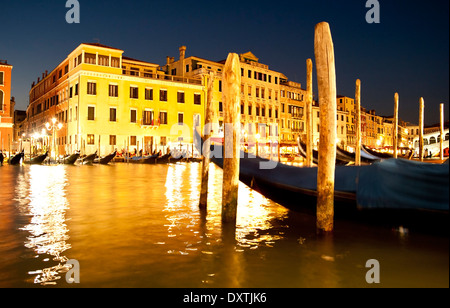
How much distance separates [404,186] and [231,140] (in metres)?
2.52

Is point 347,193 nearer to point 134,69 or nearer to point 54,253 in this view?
point 54,253

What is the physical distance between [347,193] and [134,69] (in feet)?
99.8

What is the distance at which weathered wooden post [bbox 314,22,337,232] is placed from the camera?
15.8 feet

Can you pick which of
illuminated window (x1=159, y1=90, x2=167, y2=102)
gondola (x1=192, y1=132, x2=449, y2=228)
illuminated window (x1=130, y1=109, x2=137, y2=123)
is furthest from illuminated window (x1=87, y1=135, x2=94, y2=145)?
gondola (x1=192, y1=132, x2=449, y2=228)

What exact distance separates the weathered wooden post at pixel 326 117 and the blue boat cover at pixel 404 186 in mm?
395

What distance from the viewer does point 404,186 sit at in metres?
4.06

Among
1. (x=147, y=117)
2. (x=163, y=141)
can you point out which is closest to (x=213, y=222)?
(x=147, y=117)

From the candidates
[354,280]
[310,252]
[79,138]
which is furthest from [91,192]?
[79,138]

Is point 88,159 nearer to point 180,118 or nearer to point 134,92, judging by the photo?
point 134,92

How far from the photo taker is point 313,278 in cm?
358

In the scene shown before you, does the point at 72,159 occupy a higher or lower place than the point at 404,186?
lower

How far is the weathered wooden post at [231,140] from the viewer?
5.73 meters

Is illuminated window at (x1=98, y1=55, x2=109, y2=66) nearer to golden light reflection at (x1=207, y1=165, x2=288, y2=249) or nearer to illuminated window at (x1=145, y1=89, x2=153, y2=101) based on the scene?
illuminated window at (x1=145, y1=89, x2=153, y2=101)
